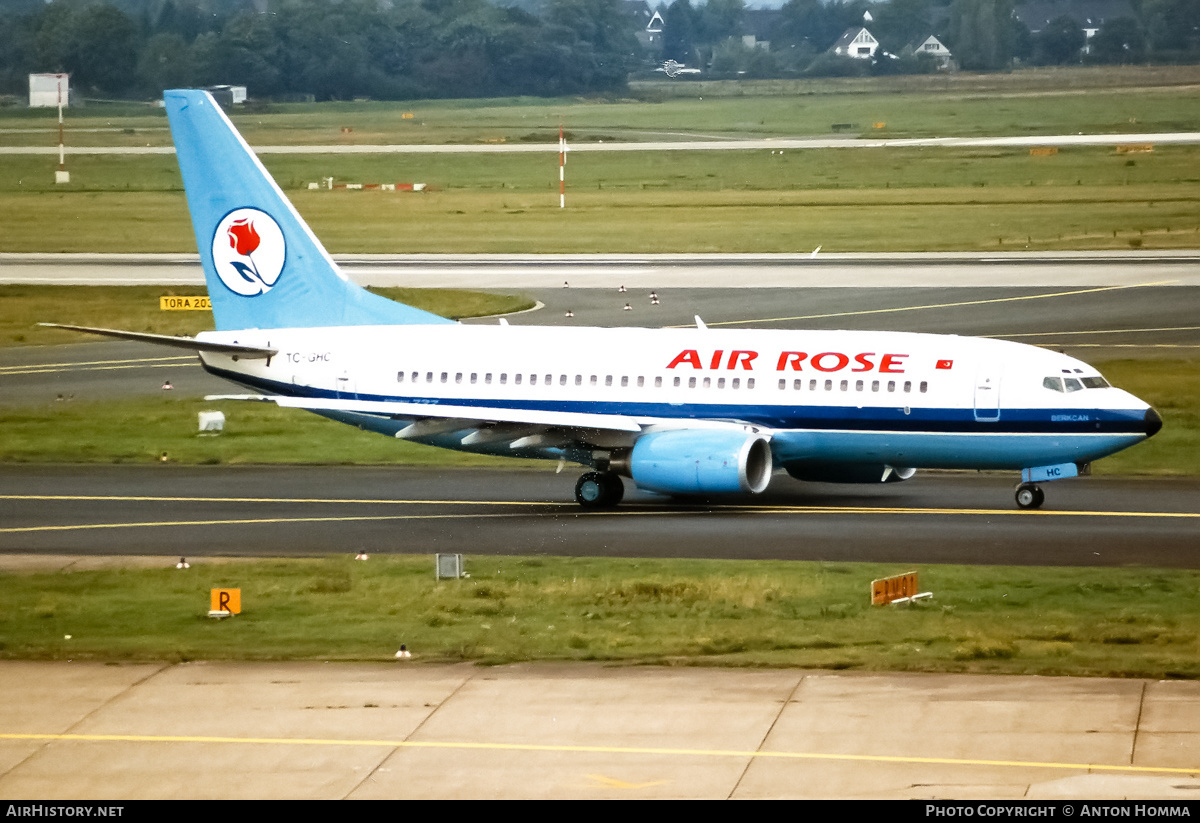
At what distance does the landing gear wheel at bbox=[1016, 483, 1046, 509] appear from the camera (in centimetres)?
3878

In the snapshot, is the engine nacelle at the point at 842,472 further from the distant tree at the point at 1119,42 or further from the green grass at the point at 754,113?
the distant tree at the point at 1119,42

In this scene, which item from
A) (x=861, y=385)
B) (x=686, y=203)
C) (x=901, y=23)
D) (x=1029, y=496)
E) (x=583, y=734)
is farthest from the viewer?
(x=901, y=23)

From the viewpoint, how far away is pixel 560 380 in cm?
4031

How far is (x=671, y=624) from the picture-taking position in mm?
28609

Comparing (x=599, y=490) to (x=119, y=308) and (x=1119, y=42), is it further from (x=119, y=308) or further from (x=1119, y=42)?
(x=1119, y=42)

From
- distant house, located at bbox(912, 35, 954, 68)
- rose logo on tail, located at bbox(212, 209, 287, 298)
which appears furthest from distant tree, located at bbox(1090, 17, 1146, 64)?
rose logo on tail, located at bbox(212, 209, 287, 298)

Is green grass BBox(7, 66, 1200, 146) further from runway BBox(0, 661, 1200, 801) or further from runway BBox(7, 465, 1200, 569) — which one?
runway BBox(0, 661, 1200, 801)

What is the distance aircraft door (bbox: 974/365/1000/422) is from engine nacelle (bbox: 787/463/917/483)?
2.86 metres

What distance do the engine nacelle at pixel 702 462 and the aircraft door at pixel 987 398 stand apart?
438 cm

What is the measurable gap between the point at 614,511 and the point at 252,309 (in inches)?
398

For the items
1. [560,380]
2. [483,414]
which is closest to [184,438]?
[483,414]

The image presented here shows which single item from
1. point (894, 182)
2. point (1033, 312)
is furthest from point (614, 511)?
point (894, 182)

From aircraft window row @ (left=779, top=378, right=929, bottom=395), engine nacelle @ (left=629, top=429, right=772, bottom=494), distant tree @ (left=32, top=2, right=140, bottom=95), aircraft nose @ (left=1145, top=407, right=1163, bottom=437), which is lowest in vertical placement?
engine nacelle @ (left=629, top=429, right=772, bottom=494)

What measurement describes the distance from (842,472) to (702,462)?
386 centimetres
